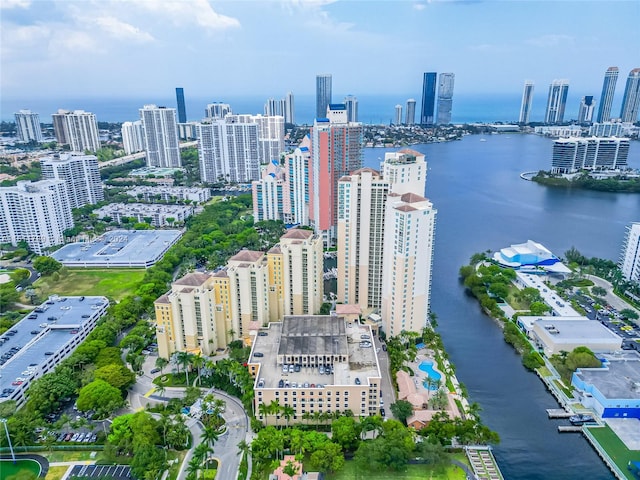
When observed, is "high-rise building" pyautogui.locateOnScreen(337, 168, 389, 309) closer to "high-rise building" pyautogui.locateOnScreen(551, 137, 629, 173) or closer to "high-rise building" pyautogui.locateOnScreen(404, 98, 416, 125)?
"high-rise building" pyautogui.locateOnScreen(551, 137, 629, 173)

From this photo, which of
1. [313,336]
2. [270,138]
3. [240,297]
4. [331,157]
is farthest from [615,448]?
[270,138]

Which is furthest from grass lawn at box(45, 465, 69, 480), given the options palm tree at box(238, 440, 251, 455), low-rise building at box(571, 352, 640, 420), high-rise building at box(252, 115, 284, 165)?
high-rise building at box(252, 115, 284, 165)

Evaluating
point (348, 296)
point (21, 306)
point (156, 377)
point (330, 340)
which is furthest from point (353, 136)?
point (21, 306)

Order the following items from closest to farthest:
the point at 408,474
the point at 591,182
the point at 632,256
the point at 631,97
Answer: the point at 408,474 → the point at 632,256 → the point at 591,182 → the point at 631,97

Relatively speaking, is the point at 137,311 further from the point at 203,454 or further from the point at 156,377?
the point at 203,454

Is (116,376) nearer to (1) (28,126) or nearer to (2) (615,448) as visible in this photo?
(2) (615,448)

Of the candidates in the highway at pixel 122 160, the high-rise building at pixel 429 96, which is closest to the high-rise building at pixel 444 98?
the high-rise building at pixel 429 96
